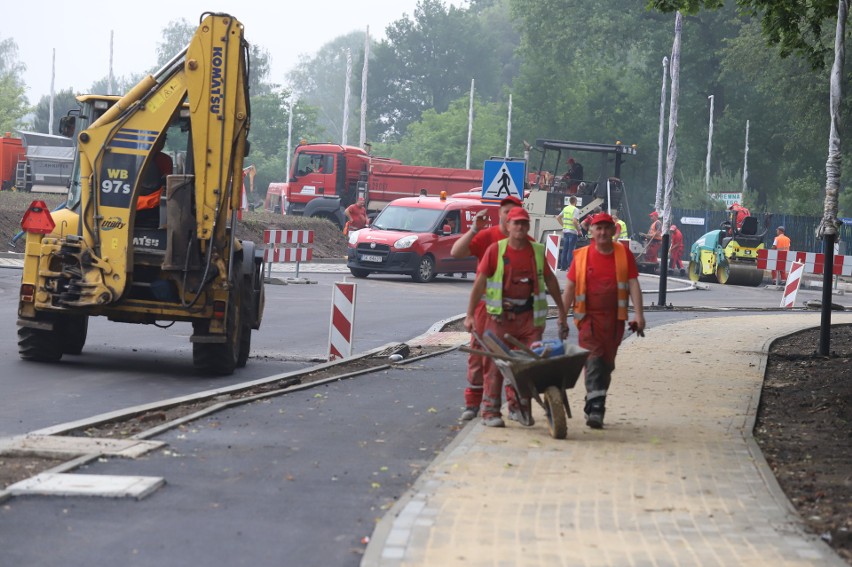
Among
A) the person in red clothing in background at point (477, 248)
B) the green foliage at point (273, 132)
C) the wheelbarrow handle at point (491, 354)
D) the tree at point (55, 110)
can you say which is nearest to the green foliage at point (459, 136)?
the green foliage at point (273, 132)

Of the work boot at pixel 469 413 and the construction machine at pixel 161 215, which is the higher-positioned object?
the construction machine at pixel 161 215

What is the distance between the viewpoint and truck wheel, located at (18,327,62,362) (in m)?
16.1

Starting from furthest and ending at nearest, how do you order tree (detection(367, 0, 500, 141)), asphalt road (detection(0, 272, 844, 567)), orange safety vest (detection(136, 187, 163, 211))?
tree (detection(367, 0, 500, 141)) < orange safety vest (detection(136, 187, 163, 211)) < asphalt road (detection(0, 272, 844, 567))

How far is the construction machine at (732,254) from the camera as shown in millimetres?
42844

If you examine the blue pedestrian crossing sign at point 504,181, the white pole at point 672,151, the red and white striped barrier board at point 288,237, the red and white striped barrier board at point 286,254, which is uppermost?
the white pole at point 672,151

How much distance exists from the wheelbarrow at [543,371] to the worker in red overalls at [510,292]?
0.32 metres

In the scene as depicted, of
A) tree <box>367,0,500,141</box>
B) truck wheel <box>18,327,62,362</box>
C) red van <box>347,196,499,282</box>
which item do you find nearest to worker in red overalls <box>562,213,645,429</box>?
truck wheel <box>18,327,62,362</box>

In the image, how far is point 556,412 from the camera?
10.9 meters

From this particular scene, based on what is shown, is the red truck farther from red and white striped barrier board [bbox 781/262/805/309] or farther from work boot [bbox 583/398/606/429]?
work boot [bbox 583/398/606/429]

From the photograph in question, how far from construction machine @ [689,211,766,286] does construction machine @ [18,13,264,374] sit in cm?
2880

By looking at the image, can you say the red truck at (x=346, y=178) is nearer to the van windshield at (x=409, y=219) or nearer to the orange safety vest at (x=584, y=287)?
the van windshield at (x=409, y=219)

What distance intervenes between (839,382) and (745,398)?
2072mm

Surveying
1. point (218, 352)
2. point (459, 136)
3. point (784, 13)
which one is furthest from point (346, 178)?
point (459, 136)

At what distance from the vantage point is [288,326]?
881 inches
